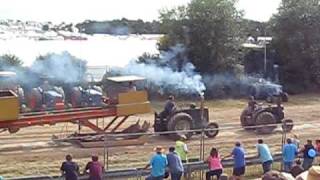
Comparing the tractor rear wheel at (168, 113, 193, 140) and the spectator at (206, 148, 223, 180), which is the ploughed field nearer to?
the tractor rear wheel at (168, 113, 193, 140)

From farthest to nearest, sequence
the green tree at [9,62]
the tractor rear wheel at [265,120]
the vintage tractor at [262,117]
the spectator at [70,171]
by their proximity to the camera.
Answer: the green tree at [9,62] → the vintage tractor at [262,117] → the tractor rear wheel at [265,120] → the spectator at [70,171]

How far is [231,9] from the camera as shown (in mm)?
34688

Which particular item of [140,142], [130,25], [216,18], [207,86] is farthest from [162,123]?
[130,25]

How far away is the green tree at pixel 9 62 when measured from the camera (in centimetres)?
3023

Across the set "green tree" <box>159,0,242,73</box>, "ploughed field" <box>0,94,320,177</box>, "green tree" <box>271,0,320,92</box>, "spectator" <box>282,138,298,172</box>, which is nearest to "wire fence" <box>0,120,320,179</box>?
"ploughed field" <box>0,94,320,177</box>

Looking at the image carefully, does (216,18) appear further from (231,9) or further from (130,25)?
(130,25)

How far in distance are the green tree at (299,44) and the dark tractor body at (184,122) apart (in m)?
15.0

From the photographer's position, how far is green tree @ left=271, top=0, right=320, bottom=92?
36188 millimetres

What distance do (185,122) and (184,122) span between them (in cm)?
3

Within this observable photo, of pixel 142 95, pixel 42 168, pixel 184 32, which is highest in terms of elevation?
pixel 184 32

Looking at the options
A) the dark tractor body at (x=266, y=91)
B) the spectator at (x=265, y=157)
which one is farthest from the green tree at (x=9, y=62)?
the spectator at (x=265, y=157)

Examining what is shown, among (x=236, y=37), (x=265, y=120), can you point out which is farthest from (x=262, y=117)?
(x=236, y=37)

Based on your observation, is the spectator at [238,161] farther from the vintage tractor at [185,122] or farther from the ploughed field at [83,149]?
the vintage tractor at [185,122]

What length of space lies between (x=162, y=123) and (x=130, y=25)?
51.6 metres
